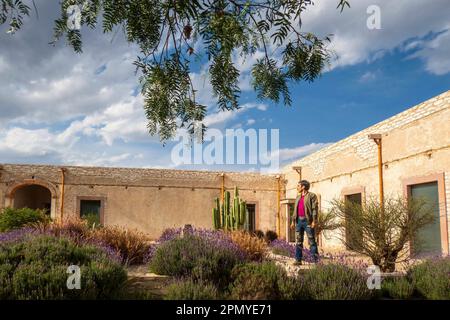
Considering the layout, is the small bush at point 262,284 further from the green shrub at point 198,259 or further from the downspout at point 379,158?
the downspout at point 379,158

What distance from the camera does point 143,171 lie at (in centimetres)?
1980

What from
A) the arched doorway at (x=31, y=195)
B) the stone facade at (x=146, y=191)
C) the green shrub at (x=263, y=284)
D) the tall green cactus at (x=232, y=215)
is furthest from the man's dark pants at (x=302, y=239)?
the arched doorway at (x=31, y=195)

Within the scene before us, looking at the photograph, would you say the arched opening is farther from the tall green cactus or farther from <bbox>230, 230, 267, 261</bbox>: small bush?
<bbox>230, 230, 267, 261</bbox>: small bush

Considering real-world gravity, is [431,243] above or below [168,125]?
below

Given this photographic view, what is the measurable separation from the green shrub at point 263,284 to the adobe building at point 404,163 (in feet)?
17.3

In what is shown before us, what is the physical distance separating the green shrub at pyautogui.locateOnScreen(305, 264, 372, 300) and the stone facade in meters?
13.0

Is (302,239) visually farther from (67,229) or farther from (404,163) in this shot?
(67,229)

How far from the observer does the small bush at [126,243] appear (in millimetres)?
9242

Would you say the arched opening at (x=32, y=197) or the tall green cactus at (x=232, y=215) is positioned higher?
the arched opening at (x=32, y=197)

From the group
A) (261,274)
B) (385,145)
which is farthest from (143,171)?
(261,274)

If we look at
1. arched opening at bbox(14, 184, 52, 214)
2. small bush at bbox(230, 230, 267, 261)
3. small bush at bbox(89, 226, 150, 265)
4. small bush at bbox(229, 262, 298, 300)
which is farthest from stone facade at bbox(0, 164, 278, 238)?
small bush at bbox(229, 262, 298, 300)

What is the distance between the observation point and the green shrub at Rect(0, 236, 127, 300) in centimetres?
516

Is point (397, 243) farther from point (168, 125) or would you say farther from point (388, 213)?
point (168, 125)
